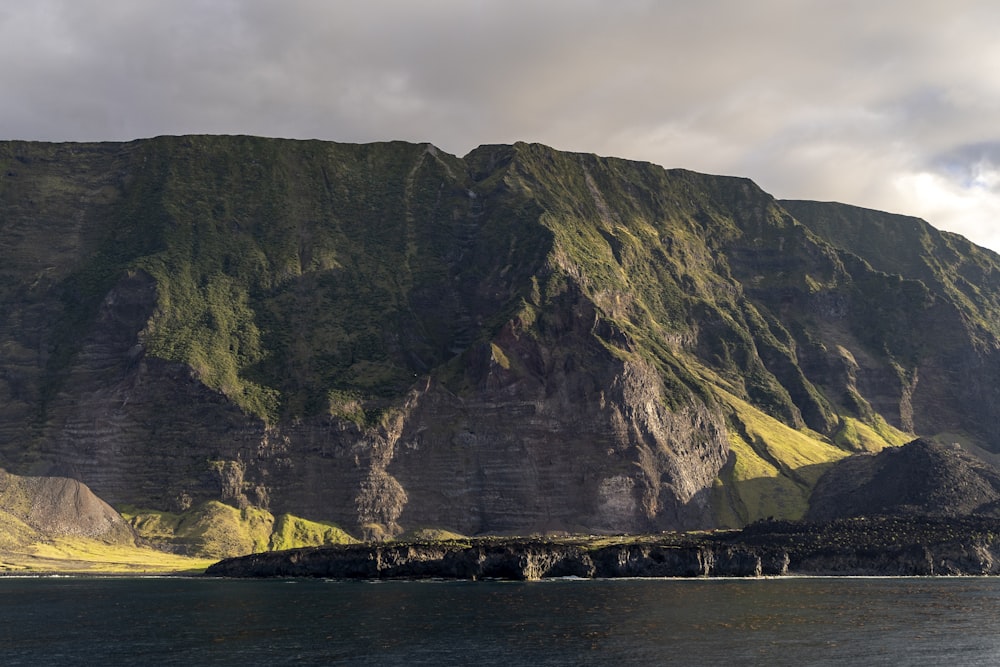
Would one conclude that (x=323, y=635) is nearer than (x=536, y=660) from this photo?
No

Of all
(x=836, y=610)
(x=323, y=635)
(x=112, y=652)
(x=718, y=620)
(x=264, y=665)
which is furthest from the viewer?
(x=836, y=610)

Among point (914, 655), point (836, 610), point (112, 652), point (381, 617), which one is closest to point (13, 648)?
point (112, 652)

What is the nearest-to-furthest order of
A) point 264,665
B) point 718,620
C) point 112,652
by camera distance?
point 264,665 < point 112,652 < point 718,620

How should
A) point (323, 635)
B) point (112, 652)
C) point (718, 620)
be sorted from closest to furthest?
Result: point (112, 652) < point (323, 635) < point (718, 620)

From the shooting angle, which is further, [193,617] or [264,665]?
[193,617]

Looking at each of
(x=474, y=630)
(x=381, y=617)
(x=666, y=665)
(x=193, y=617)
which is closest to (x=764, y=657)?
(x=666, y=665)

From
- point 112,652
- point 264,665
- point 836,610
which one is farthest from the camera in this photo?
point 836,610

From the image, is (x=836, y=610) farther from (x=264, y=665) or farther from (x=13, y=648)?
(x=13, y=648)

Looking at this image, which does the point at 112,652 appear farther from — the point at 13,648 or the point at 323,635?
the point at 323,635
